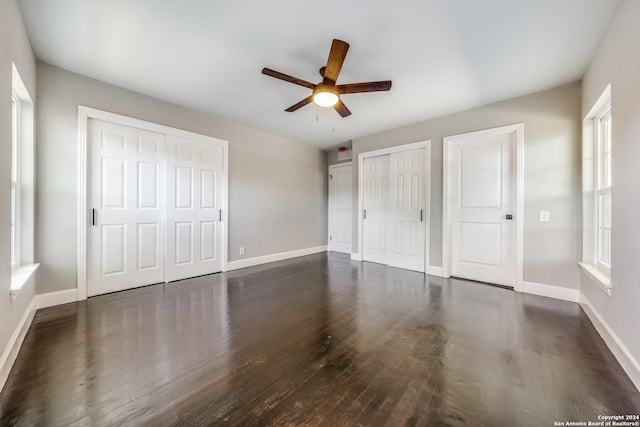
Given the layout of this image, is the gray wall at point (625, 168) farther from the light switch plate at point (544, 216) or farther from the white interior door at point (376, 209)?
the white interior door at point (376, 209)

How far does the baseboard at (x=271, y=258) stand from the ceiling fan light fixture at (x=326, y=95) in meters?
3.11

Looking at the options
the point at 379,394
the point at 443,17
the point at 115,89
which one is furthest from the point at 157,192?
the point at 443,17

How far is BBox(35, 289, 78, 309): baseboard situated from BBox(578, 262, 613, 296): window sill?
5.18m

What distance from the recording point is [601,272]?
7.88ft

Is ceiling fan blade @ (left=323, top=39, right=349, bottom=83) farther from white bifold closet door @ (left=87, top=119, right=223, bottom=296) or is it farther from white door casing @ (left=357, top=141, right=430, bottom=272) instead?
white bifold closet door @ (left=87, top=119, right=223, bottom=296)

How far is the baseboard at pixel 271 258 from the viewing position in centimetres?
434

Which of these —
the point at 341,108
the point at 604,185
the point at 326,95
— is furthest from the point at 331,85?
the point at 604,185

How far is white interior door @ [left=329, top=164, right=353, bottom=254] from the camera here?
5.84 metres

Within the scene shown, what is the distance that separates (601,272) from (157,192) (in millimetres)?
5205

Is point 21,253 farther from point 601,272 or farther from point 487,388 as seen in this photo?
point 601,272

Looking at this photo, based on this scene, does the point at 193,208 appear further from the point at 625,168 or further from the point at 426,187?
the point at 625,168

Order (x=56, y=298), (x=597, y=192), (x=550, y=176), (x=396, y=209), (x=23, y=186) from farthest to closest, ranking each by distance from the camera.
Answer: (x=396, y=209)
(x=550, y=176)
(x=56, y=298)
(x=597, y=192)
(x=23, y=186)

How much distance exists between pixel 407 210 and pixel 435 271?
111 cm

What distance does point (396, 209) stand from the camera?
4.50 m
